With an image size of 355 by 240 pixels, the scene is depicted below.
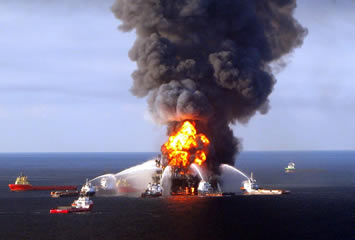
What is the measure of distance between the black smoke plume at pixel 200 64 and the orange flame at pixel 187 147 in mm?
2869

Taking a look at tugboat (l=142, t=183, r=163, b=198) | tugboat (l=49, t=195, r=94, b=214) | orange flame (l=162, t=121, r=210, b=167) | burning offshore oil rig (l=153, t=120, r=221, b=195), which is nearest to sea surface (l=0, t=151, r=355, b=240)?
tugboat (l=49, t=195, r=94, b=214)

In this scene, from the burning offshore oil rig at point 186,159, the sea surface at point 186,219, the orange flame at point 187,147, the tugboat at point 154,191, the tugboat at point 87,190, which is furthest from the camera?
the tugboat at point 87,190

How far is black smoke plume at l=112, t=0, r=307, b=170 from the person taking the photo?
610 feet

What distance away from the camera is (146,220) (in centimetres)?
14400

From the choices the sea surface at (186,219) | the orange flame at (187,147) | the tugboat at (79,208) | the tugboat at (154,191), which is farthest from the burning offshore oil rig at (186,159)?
the tugboat at (79,208)

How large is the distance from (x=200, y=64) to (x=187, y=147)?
24.5 metres

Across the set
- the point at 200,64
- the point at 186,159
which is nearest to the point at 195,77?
the point at 200,64

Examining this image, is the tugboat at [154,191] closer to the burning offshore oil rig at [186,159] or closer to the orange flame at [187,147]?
the burning offshore oil rig at [186,159]

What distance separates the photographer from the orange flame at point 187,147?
605 ft

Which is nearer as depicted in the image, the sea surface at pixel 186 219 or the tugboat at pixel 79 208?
the sea surface at pixel 186 219

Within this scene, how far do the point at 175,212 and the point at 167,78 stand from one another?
4688cm

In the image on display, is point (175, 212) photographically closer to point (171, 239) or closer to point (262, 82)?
point (171, 239)

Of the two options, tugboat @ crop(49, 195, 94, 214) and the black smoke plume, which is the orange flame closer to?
the black smoke plume

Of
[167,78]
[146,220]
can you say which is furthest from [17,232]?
[167,78]
